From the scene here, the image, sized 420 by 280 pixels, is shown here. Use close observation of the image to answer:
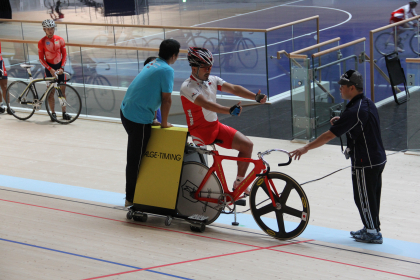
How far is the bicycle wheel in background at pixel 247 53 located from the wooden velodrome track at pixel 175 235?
3810 millimetres

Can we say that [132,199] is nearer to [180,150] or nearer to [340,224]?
[180,150]

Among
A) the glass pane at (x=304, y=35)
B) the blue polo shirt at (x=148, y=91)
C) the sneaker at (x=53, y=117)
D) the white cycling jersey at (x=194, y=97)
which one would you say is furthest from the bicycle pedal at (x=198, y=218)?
the glass pane at (x=304, y=35)

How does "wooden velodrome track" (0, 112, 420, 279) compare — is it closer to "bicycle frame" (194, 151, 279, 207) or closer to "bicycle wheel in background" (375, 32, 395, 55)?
"bicycle frame" (194, 151, 279, 207)

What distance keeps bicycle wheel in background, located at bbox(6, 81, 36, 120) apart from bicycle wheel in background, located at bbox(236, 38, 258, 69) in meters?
3.87

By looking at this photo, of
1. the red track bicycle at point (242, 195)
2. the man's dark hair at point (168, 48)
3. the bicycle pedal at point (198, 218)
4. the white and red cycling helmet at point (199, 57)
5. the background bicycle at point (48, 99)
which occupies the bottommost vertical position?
the bicycle pedal at point (198, 218)

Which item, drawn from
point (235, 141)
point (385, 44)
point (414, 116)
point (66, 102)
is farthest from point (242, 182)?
point (385, 44)

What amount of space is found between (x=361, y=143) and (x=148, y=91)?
5.60ft

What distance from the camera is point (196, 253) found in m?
3.56

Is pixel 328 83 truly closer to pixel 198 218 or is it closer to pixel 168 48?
pixel 168 48

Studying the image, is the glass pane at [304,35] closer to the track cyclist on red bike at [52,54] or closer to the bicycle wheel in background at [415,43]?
the bicycle wheel in background at [415,43]

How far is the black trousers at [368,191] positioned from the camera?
144 inches

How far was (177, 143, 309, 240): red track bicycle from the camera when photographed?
148 inches

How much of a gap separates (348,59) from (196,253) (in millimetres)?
5525

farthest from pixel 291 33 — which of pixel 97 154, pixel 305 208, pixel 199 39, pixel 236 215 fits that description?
pixel 305 208
